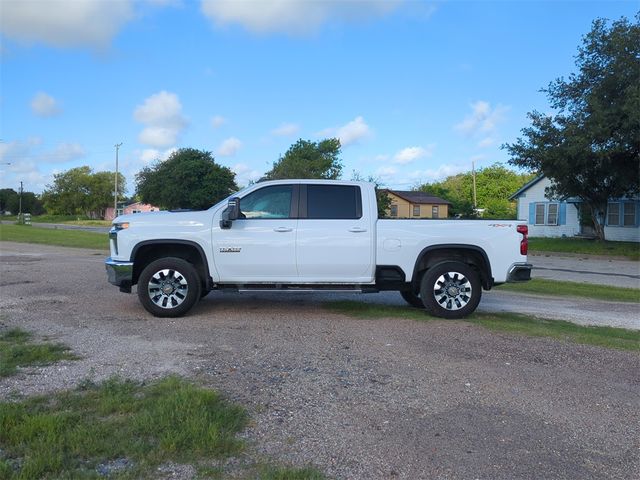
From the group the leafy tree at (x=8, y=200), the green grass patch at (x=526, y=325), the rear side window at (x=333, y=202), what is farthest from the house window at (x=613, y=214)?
the leafy tree at (x=8, y=200)

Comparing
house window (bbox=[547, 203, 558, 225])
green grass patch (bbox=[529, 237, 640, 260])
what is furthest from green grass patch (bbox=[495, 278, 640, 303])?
house window (bbox=[547, 203, 558, 225])

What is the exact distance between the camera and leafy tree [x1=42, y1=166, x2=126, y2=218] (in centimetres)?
10344

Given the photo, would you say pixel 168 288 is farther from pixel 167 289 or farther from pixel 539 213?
pixel 539 213

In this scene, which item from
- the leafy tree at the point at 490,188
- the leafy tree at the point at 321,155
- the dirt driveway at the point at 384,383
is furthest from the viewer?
the leafy tree at the point at 490,188

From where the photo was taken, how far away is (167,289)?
8.27 meters

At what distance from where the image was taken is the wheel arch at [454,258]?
8609 mm

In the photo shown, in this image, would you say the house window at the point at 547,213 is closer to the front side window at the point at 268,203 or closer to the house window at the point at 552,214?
the house window at the point at 552,214

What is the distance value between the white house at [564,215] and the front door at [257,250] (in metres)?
27.2

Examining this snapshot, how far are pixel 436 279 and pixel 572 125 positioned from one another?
22.1 meters

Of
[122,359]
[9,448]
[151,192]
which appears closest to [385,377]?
[122,359]

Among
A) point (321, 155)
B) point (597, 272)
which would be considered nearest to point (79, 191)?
point (321, 155)

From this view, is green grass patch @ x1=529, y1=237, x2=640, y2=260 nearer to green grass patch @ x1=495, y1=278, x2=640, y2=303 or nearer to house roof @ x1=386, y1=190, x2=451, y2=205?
green grass patch @ x1=495, y1=278, x2=640, y2=303

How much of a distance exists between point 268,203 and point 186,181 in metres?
62.0

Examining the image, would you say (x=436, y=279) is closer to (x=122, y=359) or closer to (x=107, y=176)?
(x=122, y=359)
